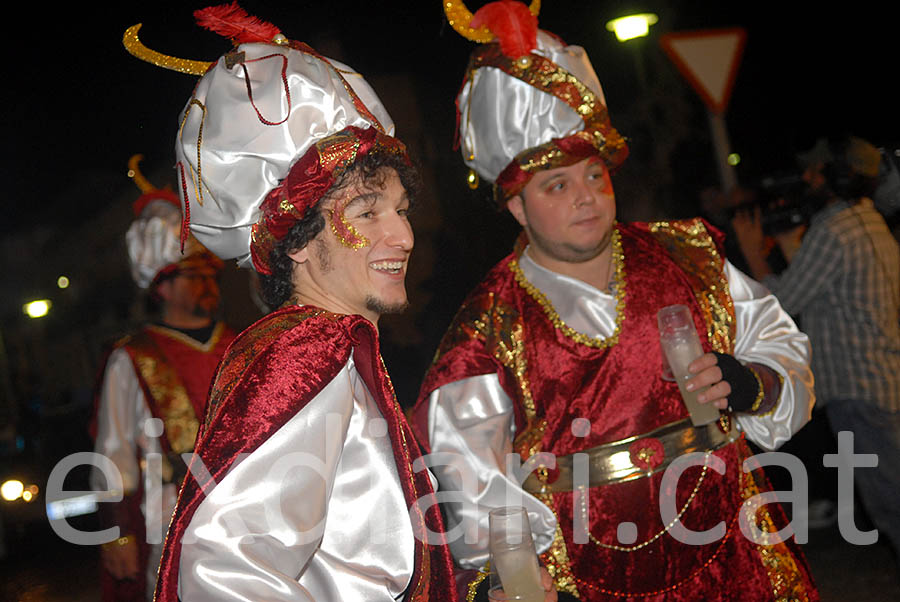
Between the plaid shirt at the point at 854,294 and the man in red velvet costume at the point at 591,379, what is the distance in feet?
4.96

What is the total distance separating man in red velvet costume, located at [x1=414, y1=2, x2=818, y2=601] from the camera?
242 cm

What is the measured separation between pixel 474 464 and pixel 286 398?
112 cm

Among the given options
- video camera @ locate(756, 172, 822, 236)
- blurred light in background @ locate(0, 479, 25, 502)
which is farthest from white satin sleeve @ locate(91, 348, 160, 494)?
blurred light in background @ locate(0, 479, 25, 502)

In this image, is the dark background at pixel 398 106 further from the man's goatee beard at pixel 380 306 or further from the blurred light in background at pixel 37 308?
the blurred light in background at pixel 37 308

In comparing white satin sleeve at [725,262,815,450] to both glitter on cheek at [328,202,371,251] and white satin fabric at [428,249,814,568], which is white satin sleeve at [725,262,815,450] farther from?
glitter on cheek at [328,202,371,251]

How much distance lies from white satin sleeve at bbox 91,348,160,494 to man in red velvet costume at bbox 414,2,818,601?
4.79 feet

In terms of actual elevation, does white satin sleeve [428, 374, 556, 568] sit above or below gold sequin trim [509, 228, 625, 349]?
below

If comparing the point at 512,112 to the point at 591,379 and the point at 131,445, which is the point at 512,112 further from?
the point at 131,445

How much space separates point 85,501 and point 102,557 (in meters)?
4.86

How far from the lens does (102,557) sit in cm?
333

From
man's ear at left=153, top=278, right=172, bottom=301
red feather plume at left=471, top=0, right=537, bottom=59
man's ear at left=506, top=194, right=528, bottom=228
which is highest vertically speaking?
red feather plume at left=471, top=0, right=537, bottom=59

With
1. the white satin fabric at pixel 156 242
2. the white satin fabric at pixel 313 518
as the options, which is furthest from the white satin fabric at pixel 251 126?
the white satin fabric at pixel 156 242

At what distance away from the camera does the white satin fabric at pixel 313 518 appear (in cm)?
134

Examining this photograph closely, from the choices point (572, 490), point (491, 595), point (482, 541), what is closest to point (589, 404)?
point (572, 490)
